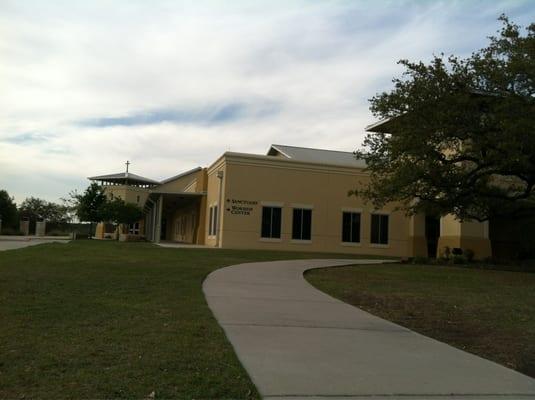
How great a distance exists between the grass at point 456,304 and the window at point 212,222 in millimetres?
19711

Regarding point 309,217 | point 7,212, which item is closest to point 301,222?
point 309,217

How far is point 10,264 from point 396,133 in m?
14.2

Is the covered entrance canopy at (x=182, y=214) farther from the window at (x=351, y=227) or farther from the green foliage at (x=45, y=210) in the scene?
the green foliage at (x=45, y=210)

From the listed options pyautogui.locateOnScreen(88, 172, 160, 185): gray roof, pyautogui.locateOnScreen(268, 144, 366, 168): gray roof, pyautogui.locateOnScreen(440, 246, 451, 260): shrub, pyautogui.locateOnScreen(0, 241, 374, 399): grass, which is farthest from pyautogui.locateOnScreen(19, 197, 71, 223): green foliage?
pyautogui.locateOnScreen(0, 241, 374, 399): grass

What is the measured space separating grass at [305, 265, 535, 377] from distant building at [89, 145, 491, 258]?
17.0m

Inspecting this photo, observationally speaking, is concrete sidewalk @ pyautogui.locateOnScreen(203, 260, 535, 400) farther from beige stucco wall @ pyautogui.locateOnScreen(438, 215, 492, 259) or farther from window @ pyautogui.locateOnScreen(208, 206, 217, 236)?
window @ pyautogui.locateOnScreen(208, 206, 217, 236)

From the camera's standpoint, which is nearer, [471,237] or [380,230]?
[471,237]

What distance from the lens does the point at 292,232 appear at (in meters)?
36.6

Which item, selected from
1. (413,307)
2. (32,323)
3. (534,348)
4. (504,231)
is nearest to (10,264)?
(32,323)

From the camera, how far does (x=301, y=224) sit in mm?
36812

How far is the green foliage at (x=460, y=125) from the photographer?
19094 millimetres

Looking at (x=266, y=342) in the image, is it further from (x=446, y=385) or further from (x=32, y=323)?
(x=32, y=323)

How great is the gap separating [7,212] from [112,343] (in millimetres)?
74757

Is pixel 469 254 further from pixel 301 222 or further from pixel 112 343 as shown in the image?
pixel 112 343
